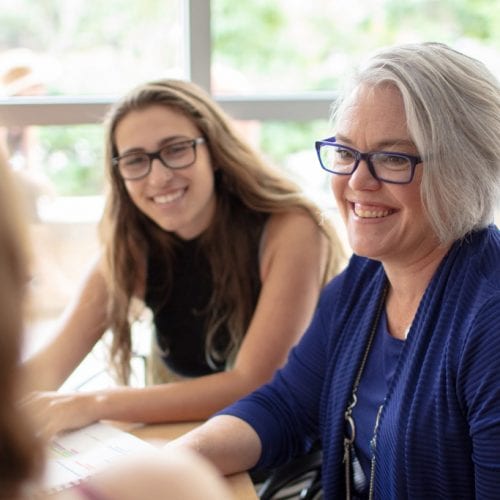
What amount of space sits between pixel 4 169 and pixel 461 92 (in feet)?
3.45

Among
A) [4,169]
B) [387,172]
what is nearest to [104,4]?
[387,172]

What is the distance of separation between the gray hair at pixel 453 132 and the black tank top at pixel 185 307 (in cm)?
83

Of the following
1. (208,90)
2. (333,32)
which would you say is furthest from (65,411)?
(333,32)

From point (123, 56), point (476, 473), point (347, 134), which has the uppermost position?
point (123, 56)

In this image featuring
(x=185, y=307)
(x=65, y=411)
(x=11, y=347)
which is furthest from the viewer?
(x=185, y=307)

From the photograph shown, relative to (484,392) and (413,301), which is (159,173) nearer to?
(413,301)

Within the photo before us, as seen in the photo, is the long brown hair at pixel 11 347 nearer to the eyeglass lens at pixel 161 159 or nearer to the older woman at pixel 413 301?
the older woman at pixel 413 301

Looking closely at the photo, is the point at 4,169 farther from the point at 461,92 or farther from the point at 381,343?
the point at 381,343

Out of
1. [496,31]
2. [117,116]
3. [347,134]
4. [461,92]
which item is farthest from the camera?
[496,31]

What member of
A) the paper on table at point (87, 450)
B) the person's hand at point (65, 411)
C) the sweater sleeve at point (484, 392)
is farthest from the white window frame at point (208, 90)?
the sweater sleeve at point (484, 392)

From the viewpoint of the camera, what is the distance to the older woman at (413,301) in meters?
1.53

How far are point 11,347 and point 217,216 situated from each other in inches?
66.7

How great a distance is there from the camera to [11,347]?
0.73 metres

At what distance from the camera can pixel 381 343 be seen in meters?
1.79
